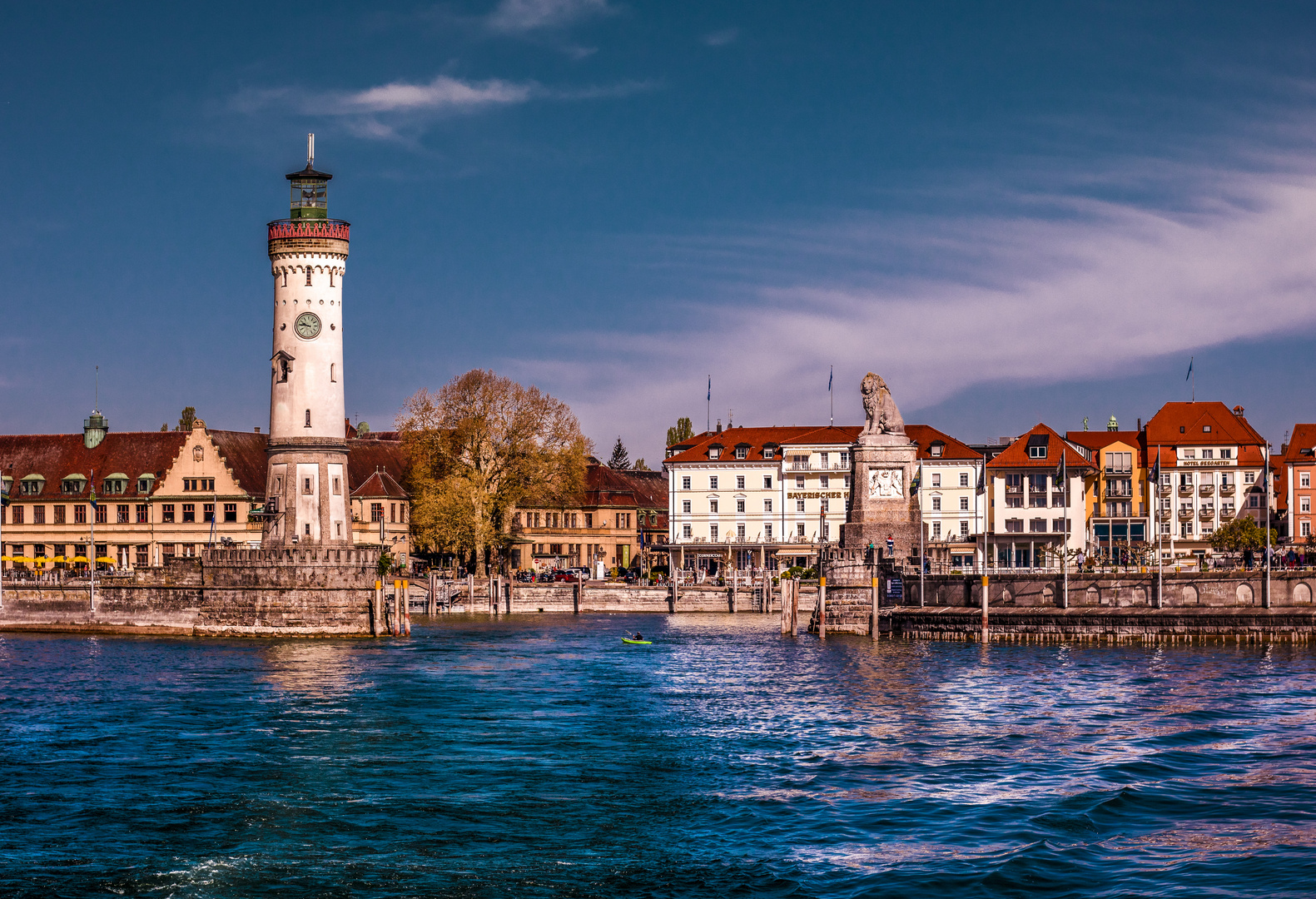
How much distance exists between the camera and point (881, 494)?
80.6m

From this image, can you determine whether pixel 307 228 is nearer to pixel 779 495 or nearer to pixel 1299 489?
pixel 779 495

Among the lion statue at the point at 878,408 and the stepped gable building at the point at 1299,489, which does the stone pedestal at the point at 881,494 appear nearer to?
the lion statue at the point at 878,408

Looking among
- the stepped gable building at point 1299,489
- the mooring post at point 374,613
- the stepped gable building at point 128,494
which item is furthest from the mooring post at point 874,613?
the stepped gable building at point 1299,489

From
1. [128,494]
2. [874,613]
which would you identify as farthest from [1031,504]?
[128,494]

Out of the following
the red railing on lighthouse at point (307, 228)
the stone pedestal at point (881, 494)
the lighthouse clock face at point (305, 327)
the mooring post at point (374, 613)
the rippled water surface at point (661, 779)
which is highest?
the red railing on lighthouse at point (307, 228)

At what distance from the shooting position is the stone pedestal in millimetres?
79938

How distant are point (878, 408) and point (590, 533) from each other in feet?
191

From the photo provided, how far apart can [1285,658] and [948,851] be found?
130 feet

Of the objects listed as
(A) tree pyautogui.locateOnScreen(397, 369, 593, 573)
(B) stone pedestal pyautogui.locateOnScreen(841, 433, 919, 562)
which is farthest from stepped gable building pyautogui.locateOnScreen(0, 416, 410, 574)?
(B) stone pedestal pyautogui.locateOnScreen(841, 433, 919, 562)

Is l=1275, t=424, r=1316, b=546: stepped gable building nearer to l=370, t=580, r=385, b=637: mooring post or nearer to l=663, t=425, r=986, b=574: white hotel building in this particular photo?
l=663, t=425, r=986, b=574: white hotel building

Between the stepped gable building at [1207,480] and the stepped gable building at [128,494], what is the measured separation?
221 ft

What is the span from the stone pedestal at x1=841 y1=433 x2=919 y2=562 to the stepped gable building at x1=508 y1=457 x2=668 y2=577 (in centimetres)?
4949

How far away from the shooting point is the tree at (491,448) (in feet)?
373

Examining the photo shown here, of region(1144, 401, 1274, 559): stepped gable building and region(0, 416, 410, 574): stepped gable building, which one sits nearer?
region(0, 416, 410, 574): stepped gable building
